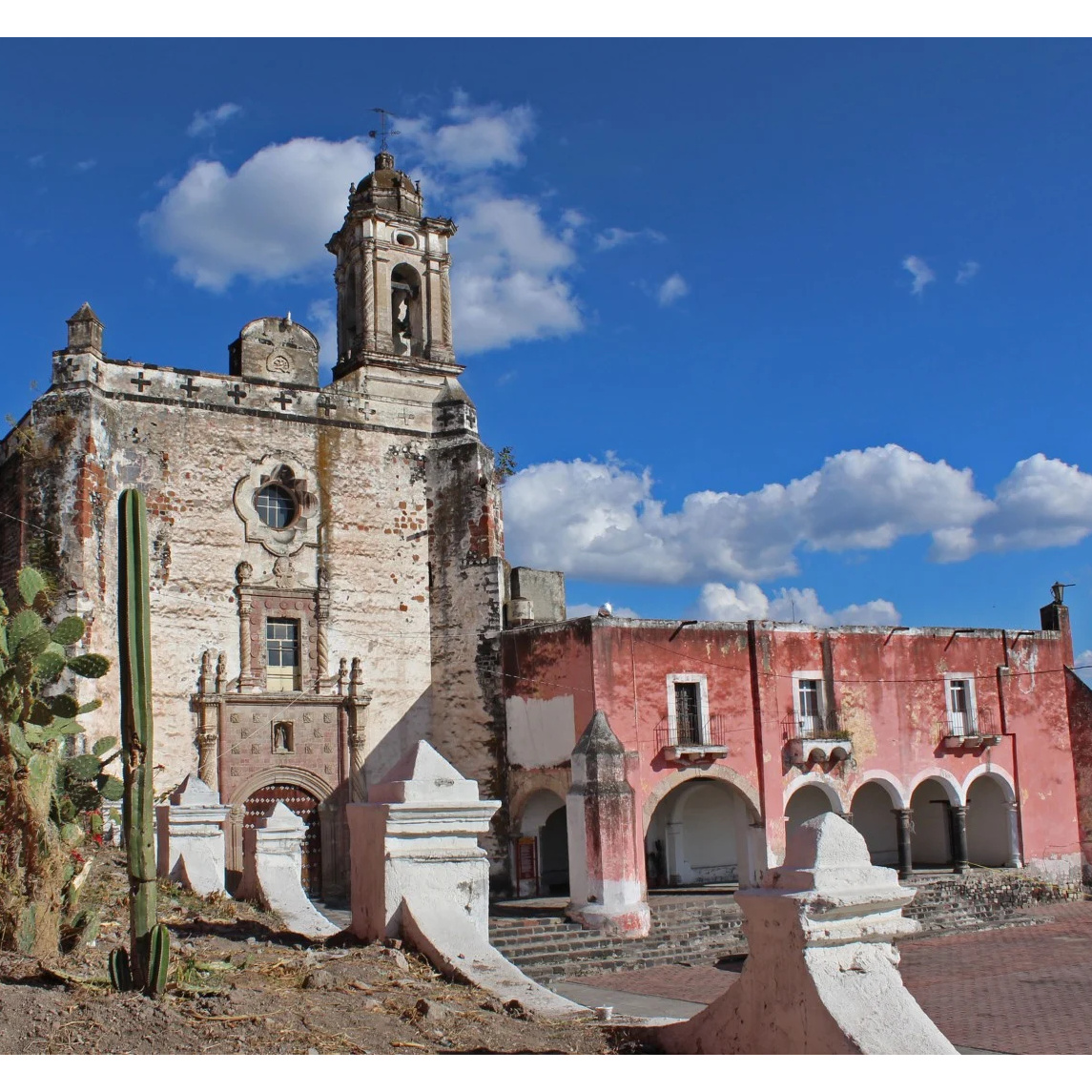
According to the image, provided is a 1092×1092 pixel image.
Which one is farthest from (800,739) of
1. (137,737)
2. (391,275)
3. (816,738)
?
(137,737)

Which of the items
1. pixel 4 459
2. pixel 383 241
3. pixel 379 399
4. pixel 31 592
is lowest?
pixel 31 592

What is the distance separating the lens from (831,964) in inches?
178

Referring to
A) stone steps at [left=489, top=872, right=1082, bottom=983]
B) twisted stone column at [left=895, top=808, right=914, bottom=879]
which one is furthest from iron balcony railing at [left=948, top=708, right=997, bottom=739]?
stone steps at [left=489, top=872, right=1082, bottom=983]

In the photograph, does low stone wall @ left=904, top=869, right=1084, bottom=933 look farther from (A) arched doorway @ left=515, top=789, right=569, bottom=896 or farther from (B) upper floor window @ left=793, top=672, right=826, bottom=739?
(A) arched doorway @ left=515, top=789, right=569, bottom=896

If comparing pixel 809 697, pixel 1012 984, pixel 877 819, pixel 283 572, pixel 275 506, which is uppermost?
pixel 275 506

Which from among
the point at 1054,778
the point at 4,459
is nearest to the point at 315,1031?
the point at 4,459

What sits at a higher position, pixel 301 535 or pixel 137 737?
pixel 301 535

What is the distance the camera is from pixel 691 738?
2411 centimetres

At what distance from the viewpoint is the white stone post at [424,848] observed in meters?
6.85

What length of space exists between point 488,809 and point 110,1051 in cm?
285

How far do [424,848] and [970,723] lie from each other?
23548 millimetres

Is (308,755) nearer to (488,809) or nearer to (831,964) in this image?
(488,809)

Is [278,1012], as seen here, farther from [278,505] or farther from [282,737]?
[278,505]

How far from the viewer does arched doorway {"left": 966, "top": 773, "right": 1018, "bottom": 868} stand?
28.0 metres
